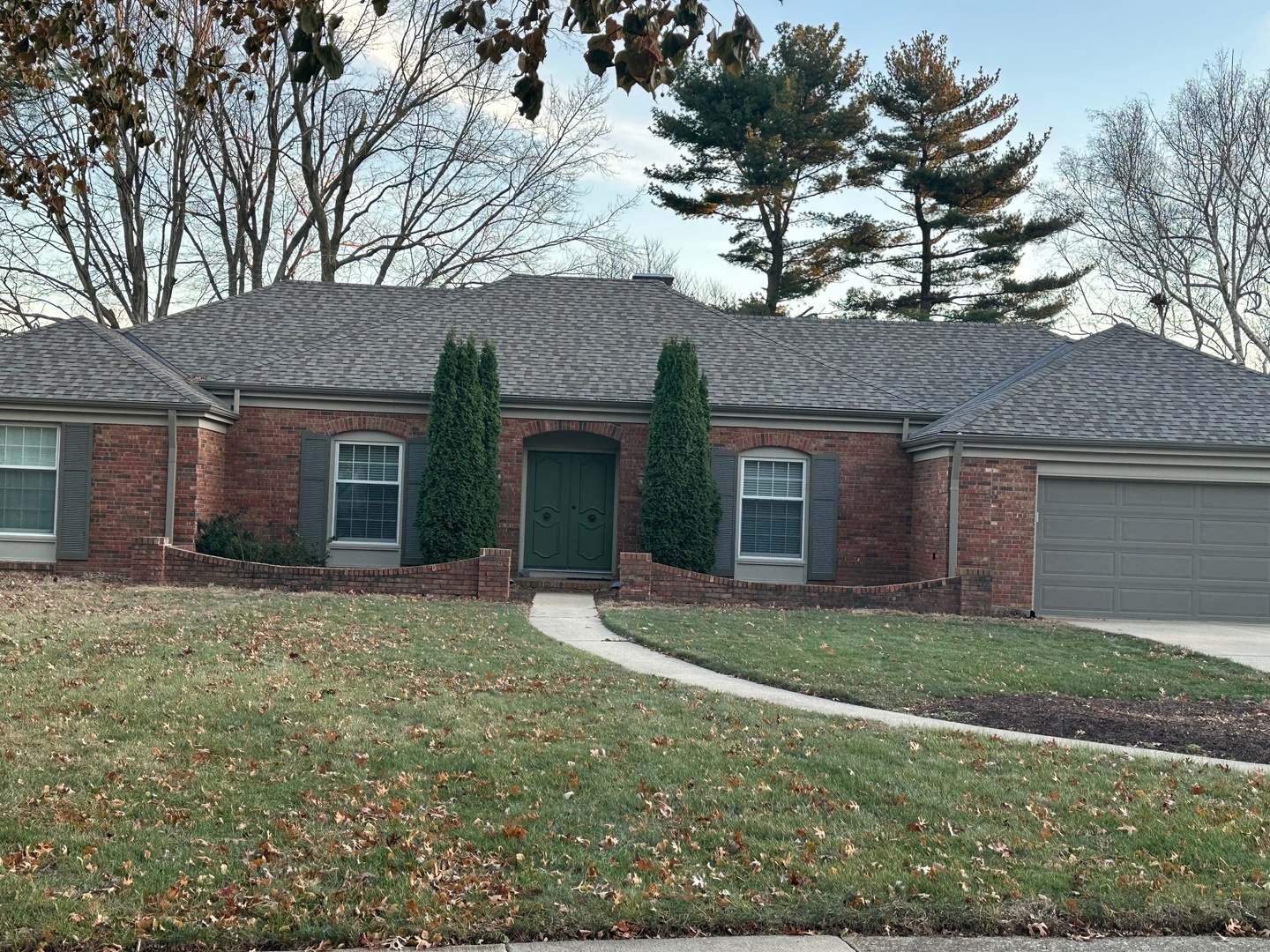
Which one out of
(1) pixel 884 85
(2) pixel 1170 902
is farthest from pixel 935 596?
(1) pixel 884 85

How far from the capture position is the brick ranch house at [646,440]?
16.9 meters

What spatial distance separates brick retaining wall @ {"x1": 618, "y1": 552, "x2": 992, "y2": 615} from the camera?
16.0 metres

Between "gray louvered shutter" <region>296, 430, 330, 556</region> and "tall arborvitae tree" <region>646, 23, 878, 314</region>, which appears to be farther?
"tall arborvitae tree" <region>646, 23, 878, 314</region>

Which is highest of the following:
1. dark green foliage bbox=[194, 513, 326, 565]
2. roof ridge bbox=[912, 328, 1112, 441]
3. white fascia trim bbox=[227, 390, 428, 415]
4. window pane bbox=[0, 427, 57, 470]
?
roof ridge bbox=[912, 328, 1112, 441]

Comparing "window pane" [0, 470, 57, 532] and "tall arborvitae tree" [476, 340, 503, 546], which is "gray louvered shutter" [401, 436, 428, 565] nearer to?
"tall arborvitae tree" [476, 340, 503, 546]

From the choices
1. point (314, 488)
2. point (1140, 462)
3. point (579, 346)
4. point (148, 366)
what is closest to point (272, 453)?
point (314, 488)

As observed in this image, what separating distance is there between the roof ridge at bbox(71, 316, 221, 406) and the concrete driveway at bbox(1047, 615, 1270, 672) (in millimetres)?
12767

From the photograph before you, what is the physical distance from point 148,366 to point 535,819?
564 inches

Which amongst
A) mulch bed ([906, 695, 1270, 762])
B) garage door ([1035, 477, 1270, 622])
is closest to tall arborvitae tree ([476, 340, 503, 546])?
garage door ([1035, 477, 1270, 622])

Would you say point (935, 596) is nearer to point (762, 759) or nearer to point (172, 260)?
point (762, 759)

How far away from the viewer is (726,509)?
18.6 meters

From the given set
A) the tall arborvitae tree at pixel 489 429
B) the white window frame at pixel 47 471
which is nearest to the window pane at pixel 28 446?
the white window frame at pixel 47 471

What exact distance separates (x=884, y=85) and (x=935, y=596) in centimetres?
2199

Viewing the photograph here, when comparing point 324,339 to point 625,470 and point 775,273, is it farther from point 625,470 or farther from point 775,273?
point 775,273
